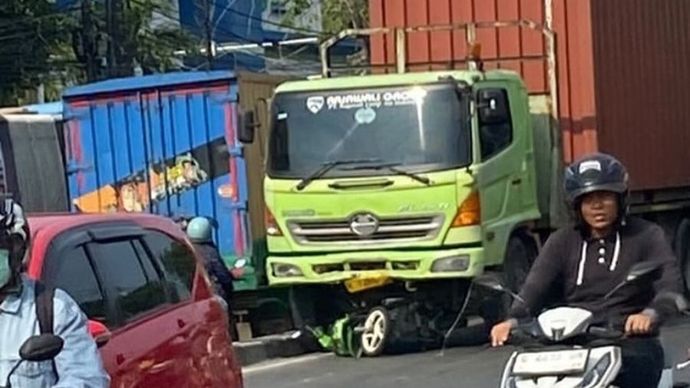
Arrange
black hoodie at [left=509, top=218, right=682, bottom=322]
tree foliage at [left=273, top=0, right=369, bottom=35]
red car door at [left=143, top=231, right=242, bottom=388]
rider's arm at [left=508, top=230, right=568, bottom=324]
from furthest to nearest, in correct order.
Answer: tree foliage at [left=273, top=0, right=369, bottom=35]
red car door at [left=143, top=231, right=242, bottom=388]
rider's arm at [left=508, top=230, right=568, bottom=324]
black hoodie at [left=509, top=218, right=682, bottom=322]

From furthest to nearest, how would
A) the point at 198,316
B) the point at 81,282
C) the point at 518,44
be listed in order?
the point at 518,44, the point at 198,316, the point at 81,282

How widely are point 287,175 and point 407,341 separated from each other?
1.92 meters

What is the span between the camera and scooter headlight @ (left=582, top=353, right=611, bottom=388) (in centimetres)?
613

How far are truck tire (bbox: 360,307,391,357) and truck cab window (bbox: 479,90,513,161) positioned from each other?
1.71 meters

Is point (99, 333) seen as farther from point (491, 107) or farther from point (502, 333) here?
point (491, 107)

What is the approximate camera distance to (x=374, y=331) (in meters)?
17.0

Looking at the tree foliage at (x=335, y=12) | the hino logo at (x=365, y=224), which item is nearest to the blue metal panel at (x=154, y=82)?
the hino logo at (x=365, y=224)

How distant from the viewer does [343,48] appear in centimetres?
3712

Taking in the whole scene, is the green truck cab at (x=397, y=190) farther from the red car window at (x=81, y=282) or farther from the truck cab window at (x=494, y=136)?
the red car window at (x=81, y=282)

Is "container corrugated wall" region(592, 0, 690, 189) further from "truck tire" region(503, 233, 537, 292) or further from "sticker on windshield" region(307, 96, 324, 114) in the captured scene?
"sticker on windshield" region(307, 96, 324, 114)

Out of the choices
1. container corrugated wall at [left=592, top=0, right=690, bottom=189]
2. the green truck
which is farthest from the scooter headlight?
container corrugated wall at [left=592, top=0, right=690, bottom=189]

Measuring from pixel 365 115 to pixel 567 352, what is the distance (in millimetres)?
10802

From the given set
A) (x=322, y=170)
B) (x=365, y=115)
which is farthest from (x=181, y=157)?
(x=365, y=115)

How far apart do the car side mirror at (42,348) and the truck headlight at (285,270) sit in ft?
40.6
